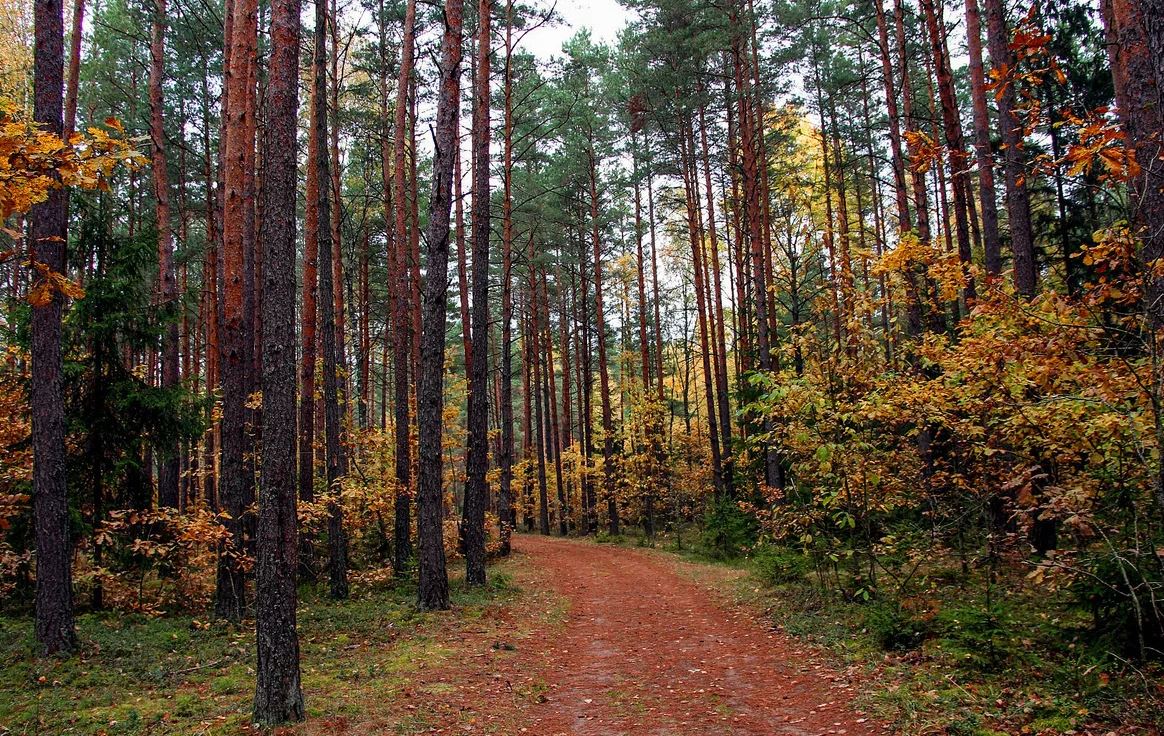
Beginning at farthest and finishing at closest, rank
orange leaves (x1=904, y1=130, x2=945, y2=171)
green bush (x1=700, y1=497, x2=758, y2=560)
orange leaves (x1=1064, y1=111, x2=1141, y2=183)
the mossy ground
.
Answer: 1. green bush (x1=700, y1=497, x2=758, y2=560)
2. orange leaves (x1=904, y1=130, x2=945, y2=171)
3. the mossy ground
4. orange leaves (x1=1064, y1=111, x2=1141, y2=183)

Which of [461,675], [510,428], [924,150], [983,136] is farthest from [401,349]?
[983,136]

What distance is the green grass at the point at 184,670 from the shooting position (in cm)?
566

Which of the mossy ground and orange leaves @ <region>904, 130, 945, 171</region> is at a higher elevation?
orange leaves @ <region>904, 130, 945, 171</region>

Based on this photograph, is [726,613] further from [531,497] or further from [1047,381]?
[531,497]

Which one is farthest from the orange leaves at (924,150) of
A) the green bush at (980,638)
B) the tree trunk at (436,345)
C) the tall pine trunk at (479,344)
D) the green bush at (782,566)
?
the tall pine trunk at (479,344)

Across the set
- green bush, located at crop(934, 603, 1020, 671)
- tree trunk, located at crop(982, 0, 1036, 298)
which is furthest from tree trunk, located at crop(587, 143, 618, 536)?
green bush, located at crop(934, 603, 1020, 671)

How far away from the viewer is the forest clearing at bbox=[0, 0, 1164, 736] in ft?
17.2

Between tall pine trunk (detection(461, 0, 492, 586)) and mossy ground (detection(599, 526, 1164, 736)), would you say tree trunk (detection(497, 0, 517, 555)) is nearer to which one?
tall pine trunk (detection(461, 0, 492, 586))

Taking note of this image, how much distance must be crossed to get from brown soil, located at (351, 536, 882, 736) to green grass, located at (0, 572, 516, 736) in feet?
1.74

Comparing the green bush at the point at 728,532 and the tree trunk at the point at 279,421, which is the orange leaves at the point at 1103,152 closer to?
Result: the tree trunk at the point at 279,421

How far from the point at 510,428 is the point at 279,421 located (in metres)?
14.1

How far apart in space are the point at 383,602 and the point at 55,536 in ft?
17.8

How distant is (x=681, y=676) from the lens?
23.4 feet

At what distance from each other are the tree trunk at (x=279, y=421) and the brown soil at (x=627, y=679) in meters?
0.68
